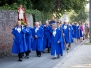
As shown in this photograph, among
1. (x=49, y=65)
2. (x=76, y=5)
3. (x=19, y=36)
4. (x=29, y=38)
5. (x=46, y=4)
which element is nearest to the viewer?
(x=49, y=65)

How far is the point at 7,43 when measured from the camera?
17031 millimetres

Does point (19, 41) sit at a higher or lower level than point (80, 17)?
lower

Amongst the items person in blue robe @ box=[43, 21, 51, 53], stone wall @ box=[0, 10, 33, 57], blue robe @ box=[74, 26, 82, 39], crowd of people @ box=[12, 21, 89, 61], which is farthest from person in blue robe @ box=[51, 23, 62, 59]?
blue robe @ box=[74, 26, 82, 39]

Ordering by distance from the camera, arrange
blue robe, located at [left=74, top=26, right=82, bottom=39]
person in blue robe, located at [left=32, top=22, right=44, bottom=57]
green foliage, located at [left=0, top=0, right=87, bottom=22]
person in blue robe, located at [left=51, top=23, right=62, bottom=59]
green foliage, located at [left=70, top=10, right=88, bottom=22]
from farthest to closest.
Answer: green foliage, located at [left=70, top=10, right=88, bottom=22] < blue robe, located at [left=74, top=26, right=82, bottom=39] < green foliage, located at [left=0, top=0, right=87, bottom=22] < person in blue robe, located at [left=32, top=22, right=44, bottom=57] < person in blue robe, located at [left=51, top=23, right=62, bottom=59]

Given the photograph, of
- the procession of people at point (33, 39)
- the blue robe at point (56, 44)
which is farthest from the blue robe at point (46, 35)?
the blue robe at point (56, 44)

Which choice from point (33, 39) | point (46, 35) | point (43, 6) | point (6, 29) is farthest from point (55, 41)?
point (43, 6)

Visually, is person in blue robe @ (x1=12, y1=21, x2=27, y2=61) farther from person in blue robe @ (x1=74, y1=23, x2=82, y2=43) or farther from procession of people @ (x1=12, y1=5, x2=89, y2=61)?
person in blue robe @ (x1=74, y1=23, x2=82, y2=43)

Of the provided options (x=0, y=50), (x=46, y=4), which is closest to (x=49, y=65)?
(x=0, y=50)

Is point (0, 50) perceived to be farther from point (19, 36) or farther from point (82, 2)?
point (82, 2)

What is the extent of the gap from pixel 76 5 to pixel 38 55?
60.3ft

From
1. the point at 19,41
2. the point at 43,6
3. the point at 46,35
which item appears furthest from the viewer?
the point at 43,6

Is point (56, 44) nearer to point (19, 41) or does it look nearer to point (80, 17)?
point (19, 41)

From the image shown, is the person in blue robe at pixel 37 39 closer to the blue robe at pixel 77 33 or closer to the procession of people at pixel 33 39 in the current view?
the procession of people at pixel 33 39

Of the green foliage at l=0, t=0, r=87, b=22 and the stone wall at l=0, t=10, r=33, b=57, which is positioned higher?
the green foliage at l=0, t=0, r=87, b=22
